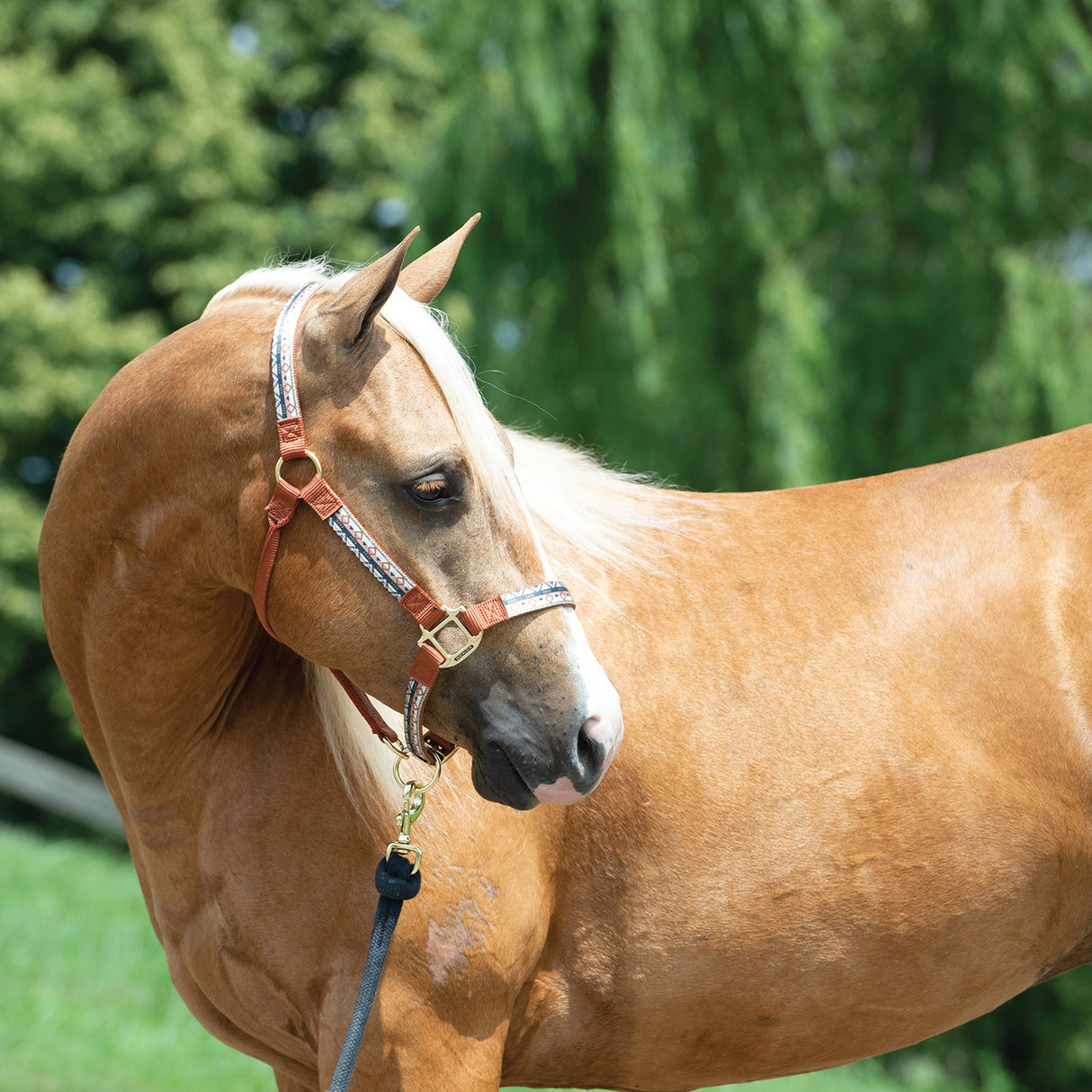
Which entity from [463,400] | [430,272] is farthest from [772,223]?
[463,400]

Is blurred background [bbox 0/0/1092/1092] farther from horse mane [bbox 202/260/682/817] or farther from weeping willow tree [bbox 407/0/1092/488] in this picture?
horse mane [bbox 202/260/682/817]

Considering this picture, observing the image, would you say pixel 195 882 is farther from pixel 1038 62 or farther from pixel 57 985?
pixel 1038 62

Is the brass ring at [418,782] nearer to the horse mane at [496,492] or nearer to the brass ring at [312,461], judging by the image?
the horse mane at [496,492]

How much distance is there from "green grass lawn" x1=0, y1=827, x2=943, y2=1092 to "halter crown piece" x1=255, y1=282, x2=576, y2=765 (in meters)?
3.52

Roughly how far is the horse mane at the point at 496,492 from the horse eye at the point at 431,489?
0.22ft

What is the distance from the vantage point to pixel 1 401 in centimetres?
1350

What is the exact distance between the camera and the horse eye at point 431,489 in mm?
1846

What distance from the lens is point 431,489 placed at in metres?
1.85

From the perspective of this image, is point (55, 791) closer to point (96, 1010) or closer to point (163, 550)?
point (96, 1010)

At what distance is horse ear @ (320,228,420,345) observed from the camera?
1.81 m

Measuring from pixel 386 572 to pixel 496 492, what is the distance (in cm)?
23

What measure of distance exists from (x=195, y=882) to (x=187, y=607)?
58cm

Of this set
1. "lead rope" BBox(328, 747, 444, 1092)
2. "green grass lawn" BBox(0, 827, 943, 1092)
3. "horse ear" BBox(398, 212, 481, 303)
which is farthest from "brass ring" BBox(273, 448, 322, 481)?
"green grass lawn" BBox(0, 827, 943, 1092)

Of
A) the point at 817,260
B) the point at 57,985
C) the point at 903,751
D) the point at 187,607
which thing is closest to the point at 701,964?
the point at 903,751
